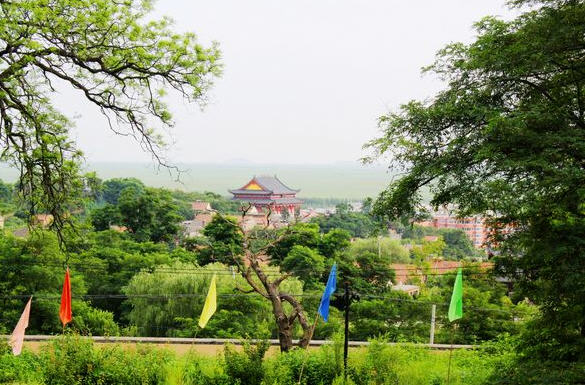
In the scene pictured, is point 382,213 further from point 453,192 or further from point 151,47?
point 151,47

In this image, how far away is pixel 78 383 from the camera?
283 inches

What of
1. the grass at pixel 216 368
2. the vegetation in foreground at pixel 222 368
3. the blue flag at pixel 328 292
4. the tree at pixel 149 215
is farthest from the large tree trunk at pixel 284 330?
the tree at pixel 149 215

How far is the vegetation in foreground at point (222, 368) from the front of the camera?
7.45m

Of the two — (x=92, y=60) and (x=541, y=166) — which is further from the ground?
(x=92, y=60)

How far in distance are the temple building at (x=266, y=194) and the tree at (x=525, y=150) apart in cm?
4451

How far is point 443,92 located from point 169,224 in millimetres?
20207

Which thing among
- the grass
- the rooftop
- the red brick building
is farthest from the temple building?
the grass

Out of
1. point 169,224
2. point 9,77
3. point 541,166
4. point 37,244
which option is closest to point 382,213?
point 541,166

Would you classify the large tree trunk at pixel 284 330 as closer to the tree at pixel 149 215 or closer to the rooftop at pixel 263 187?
the tree at pixel 149 215

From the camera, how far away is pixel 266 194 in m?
53.4

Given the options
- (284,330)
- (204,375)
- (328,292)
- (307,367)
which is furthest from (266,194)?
(204,375)

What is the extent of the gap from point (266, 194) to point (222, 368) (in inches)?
1802

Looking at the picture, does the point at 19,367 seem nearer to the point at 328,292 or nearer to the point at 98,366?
the point at 98,366

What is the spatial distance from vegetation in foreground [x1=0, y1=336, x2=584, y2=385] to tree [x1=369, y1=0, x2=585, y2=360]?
45.9 inches
